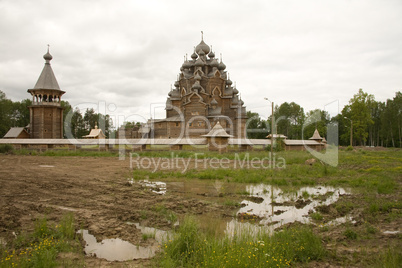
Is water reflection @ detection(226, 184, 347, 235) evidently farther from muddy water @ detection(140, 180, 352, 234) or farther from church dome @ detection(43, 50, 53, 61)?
church dome @ detection(43, 50, 53, 61)

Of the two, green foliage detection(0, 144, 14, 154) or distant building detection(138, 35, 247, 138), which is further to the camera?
distant building detection(138, 35, 247, 138)

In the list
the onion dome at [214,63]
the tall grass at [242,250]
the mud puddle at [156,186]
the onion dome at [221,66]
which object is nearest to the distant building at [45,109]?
the onion dome at [214,63]

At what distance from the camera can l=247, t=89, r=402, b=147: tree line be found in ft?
148

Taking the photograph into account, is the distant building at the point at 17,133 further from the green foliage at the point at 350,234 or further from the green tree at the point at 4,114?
the green foliage at the point at 350,234

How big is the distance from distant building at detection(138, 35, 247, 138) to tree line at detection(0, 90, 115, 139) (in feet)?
50.9

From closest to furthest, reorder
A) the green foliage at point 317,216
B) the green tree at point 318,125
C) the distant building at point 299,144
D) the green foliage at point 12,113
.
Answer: the green foliage at point 317,216 → the distant building at point 299,144 → the green foliage at point 12,113 → the green tree at point 318,125

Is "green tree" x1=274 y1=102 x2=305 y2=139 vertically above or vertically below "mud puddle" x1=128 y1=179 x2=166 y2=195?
above

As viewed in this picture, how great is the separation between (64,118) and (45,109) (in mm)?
27372

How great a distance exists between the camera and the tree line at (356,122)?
45.0 m

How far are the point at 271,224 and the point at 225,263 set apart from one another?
8.81 feet

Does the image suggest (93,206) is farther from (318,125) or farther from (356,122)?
(318,125)

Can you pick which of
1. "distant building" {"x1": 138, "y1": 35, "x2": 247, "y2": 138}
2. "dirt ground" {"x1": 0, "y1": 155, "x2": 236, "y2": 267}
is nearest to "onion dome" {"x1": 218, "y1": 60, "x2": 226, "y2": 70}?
"distant building" {"x1": 138, "y1": 35, "x2": 247, "y2": 138}

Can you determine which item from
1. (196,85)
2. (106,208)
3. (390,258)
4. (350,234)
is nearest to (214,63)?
(196,85)

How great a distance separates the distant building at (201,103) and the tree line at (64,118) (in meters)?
15.5
